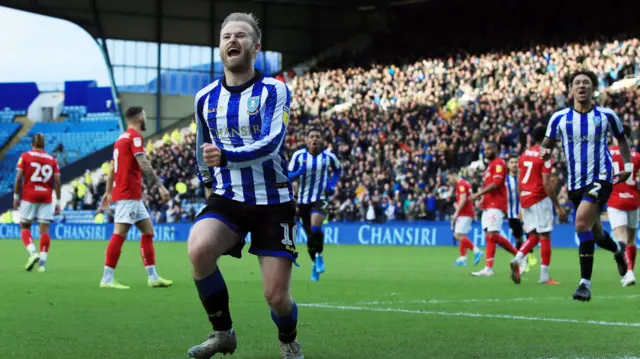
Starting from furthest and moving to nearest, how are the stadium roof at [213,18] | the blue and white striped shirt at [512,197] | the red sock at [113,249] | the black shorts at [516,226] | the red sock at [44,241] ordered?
the stadium roof at [213,18], the black shorts at [516,226], the blue and white striped shirt at [512,197], the red sock at [44,241], the red sock at [113,249]

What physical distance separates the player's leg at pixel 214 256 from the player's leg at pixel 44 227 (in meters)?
10.7

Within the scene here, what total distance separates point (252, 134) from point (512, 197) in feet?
41.7

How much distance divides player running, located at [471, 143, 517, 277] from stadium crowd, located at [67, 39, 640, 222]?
11.4 meters

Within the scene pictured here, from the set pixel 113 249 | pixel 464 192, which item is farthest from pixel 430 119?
pixel 113 249

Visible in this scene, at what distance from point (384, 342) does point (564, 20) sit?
4025cm

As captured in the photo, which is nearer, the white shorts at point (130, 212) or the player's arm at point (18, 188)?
the white shorts at point (130, 212)

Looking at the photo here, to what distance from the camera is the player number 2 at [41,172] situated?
53.7 feet

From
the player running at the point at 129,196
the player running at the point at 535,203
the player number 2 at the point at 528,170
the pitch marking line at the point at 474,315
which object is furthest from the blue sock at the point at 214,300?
the player number 2 at the point at 528,170

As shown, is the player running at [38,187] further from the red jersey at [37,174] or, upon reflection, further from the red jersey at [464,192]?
the red jersey at [464,192]

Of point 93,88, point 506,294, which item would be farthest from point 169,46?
point 506,294

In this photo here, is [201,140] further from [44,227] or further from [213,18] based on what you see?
[213,18]

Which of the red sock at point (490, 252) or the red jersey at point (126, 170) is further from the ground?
the red jersey at point (126, 170)

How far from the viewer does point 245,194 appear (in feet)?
19.6

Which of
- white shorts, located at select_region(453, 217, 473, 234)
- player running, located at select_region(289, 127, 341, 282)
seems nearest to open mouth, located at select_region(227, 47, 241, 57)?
player running, located at select_region(289, 127, 341, 282)
